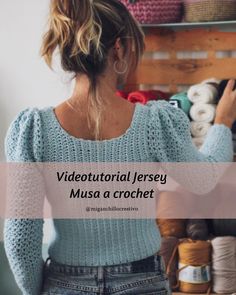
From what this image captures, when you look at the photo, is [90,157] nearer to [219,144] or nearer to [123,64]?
[123,64]

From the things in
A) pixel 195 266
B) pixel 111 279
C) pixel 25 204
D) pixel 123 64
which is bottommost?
pixel 195 266

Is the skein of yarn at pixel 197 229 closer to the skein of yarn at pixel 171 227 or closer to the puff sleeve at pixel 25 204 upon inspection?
the skein of yarn at pixel 171 227

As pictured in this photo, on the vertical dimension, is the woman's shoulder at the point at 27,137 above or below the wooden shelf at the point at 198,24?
below

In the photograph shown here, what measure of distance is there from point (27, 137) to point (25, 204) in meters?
0.12

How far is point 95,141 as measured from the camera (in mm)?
972

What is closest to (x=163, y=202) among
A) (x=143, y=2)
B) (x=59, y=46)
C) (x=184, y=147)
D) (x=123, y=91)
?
(x=123, y=91)

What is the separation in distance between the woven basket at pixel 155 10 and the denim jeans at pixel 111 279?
95 centimetres

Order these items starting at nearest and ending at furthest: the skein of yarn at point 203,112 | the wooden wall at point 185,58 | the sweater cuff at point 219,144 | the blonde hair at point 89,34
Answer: the blonde hair at point 89,34 < the sweater cuff at point 219,144 < the skein of yarn at point 203,112 < the wooden wall at point 185,58

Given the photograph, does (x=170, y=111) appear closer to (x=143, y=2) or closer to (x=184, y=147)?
(x=184, y=147)

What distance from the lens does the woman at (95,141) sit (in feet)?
3.17

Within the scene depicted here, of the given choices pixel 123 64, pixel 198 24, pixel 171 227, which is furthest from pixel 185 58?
pixel 123 64

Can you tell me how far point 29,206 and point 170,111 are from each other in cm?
31

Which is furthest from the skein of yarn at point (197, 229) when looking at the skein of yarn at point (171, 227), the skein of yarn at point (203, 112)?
the skein of yarn at point (203, 112)

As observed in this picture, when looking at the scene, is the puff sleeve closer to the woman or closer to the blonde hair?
the woman
